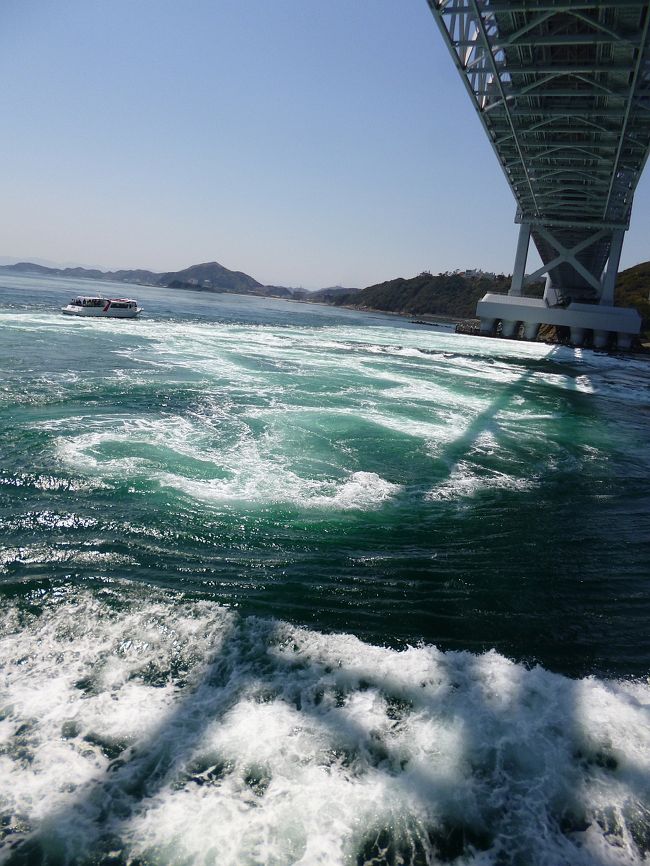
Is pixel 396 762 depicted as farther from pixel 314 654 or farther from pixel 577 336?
pixel 577 336

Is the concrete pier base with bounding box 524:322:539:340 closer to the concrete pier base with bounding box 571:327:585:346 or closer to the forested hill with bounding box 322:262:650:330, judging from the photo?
the concrete pier base with bounding box 571:327:585:346

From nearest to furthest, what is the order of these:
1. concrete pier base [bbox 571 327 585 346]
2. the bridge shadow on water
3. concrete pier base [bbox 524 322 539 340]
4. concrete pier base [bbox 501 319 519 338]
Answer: the bridge shadow on water
concrete pier base [bbox 571 327 585 346]
concrete pier base [bbox 524 322 539 340]
concrete pier base [bbox 501 319 519 338]

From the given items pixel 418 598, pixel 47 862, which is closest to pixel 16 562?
pixel 47 862

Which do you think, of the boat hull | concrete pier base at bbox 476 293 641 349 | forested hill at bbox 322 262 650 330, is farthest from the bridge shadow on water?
forested hill at bbox 322 262 650 330

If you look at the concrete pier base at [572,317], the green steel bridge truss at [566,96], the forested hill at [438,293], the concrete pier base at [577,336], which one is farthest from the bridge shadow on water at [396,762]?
the forested hill at [438,293]

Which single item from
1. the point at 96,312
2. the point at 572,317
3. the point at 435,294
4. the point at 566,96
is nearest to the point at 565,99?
the point at 566,96

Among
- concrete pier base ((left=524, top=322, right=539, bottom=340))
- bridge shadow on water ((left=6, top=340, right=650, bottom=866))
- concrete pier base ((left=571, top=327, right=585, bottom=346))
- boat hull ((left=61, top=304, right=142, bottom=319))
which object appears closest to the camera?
bridge shadow on water ((left=6, top=340, right=650, bottom=866))

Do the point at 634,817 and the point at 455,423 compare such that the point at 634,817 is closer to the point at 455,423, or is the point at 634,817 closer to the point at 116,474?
the point at 116,474
